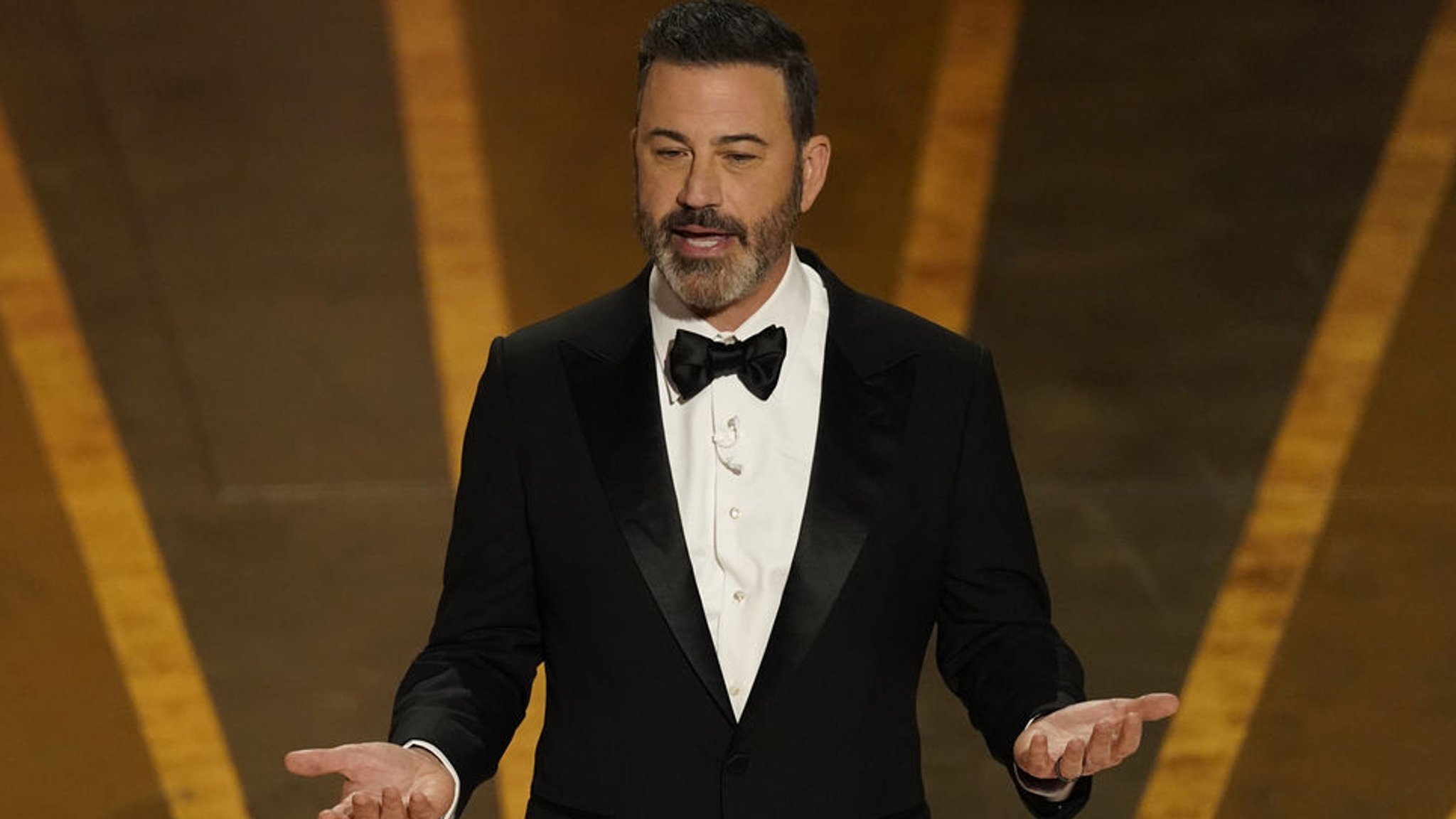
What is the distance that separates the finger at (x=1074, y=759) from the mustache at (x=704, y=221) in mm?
588

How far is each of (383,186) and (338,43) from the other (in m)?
0.28

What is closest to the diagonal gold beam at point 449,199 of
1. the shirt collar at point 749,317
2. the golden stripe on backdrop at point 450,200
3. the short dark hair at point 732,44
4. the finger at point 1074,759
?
the golden stripe on backdrop at point 450,200

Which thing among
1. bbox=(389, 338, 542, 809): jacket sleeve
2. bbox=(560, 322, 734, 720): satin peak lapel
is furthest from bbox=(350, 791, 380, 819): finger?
bbox=(560, 322, 734, 720): satin peak lapel

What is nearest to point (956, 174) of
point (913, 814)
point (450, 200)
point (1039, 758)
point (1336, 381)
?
point (1336, 381)

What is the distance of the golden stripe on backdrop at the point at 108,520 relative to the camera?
3670 mm

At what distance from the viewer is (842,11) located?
152 inches

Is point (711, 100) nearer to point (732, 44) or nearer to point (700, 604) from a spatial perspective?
point (732, 44)

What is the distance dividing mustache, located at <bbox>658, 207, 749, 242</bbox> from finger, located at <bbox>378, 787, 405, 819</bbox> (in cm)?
60

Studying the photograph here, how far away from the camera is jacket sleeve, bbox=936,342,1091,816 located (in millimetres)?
2059

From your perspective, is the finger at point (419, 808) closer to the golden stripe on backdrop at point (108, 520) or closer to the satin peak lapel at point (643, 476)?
the satin peak lapel at point (643, 476)

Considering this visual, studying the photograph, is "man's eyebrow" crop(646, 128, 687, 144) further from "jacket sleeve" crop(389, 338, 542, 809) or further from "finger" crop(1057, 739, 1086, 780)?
"finger" crop(1057, 739, 1086, 780)

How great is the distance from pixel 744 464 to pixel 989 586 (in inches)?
11.1

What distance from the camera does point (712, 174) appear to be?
2.02 meters

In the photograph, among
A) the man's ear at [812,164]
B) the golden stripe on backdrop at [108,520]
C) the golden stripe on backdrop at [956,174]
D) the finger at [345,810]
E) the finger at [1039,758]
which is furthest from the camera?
the golden stripe on backdrop at [956,174]
